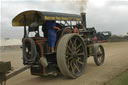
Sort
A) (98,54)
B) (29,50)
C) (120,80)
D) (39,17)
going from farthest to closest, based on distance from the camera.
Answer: (98,54) < (39,17) < (29,50) < (120,80)

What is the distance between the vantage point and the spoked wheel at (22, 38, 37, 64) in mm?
6074

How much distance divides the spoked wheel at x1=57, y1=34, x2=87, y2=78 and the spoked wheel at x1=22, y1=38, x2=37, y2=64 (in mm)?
779

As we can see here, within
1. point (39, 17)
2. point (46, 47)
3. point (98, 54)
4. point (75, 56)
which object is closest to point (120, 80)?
point (75, 56)

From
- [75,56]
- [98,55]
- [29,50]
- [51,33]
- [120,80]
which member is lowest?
[120,80]

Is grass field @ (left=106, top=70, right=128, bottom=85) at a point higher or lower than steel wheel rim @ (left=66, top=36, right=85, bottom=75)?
lower

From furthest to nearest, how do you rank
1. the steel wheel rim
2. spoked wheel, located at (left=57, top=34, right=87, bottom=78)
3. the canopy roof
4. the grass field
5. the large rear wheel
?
the large rear wheel → the steel wheel rim → the canopy roof → spoked wheel, located at (left=57, top=34, right=87, bottom=78) → the grass field

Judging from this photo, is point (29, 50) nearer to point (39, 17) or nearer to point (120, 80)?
point (39, 17)

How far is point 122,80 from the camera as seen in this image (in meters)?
5.82

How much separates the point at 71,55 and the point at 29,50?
4.60 ft

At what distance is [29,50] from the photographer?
6480 millimetres

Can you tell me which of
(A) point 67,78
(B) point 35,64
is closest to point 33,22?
(B) point 35,64

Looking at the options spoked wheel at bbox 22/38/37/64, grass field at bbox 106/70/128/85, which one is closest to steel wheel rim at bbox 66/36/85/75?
spoked wheel at bbox 22/38/37/64

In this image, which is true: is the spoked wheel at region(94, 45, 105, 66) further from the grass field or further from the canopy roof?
the grass field

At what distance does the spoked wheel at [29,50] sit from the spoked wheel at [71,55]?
30.7 inches
